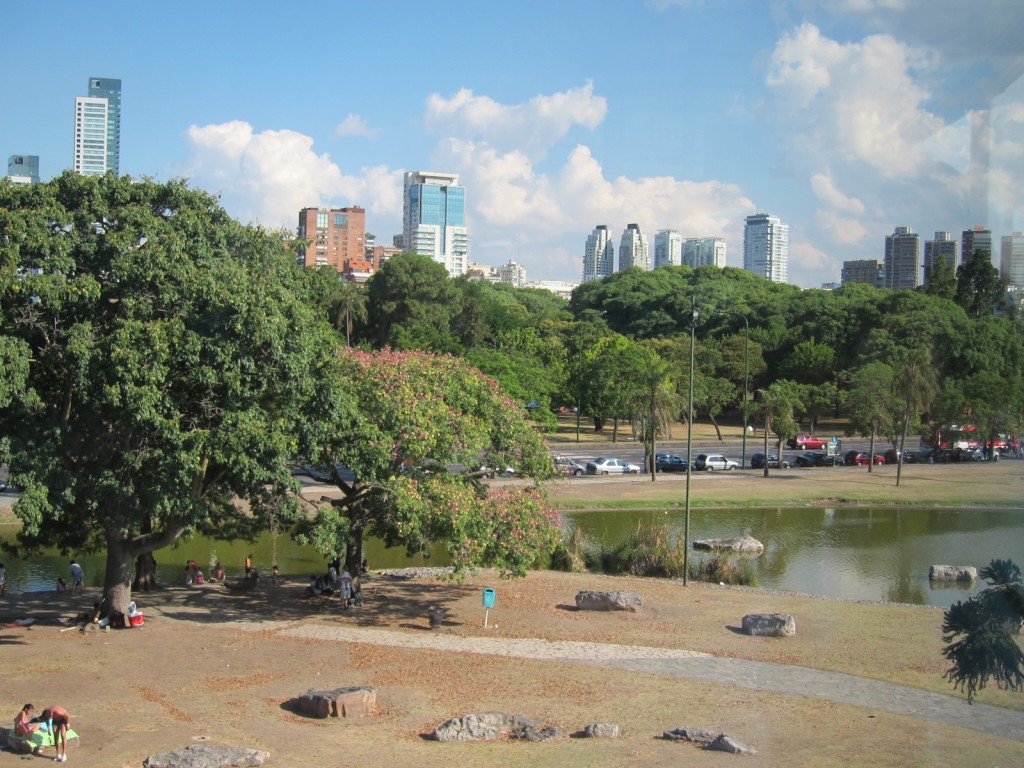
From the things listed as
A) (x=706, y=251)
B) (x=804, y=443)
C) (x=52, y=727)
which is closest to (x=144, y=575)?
(x=52, y=727)

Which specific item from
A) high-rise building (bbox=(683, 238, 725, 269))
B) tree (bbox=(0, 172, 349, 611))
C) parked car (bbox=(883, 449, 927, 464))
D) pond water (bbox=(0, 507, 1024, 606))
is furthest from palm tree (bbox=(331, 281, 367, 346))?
high-rise building (bbox=(683, 238, 725, 269))

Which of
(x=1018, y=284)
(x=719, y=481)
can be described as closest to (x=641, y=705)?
(x=1018, y=284)

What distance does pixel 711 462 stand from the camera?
44.3 meters

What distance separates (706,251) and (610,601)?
5528 inches

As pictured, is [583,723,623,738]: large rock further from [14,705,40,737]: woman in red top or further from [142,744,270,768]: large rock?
[14,705,40,737]: woman in red top

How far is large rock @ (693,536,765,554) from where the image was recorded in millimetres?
27266

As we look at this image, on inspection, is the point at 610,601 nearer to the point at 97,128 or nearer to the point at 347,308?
the point at 347,308

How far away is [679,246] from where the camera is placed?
190 metres

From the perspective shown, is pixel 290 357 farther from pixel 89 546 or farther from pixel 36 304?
pixel 89 546

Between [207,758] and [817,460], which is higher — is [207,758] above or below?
below

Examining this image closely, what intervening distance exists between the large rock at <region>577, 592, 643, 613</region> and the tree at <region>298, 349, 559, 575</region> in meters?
1.73

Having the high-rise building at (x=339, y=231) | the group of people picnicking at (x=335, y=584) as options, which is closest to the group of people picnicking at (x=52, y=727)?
the group of people picnicking at (x=335, y=584)

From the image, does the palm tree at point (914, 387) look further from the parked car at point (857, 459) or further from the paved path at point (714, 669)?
the paved path at point (714, 669)

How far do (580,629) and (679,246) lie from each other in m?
179
